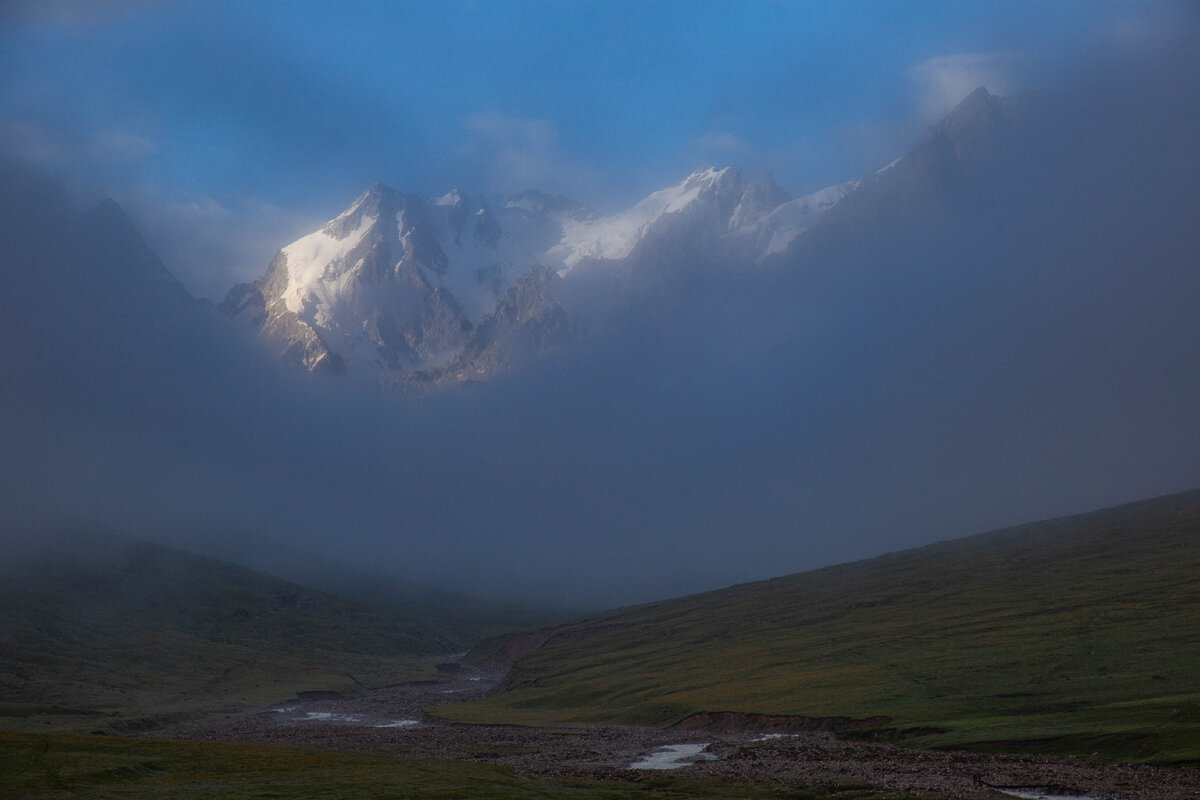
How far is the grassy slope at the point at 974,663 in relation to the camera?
7144cm

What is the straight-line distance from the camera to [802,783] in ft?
193

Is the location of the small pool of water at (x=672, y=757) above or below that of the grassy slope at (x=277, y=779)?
below

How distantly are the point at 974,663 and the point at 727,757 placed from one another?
41227 mm

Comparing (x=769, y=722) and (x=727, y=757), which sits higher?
(x=727, y=757)

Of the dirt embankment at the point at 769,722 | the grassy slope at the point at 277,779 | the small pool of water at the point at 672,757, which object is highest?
the grassy slope at the point at 277,779

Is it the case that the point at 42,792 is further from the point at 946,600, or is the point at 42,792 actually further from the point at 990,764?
the point at 946,600

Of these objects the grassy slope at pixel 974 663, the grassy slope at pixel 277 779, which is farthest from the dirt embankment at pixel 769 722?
the grassy slope at pixel 277 779

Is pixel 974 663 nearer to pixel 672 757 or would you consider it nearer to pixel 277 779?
pixel 672 757

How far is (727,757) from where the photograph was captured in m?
76.9

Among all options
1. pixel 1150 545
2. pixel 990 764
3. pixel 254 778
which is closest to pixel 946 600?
pixel 1150 545

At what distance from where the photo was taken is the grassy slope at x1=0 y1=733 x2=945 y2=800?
53.6 meters

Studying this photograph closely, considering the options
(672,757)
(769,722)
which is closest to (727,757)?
(672,757)

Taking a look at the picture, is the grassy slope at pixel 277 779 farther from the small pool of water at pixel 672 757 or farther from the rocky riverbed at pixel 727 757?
the small pool of water at pixel 672 757

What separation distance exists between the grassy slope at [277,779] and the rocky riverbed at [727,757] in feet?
18.9
